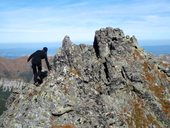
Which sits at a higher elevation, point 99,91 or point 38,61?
point 38,61

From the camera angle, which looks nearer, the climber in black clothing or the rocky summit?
the rocky summit

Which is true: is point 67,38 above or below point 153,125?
above

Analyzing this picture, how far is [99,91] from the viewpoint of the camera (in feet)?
115

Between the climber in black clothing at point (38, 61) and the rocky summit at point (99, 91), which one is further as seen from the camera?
the climber in black clothing at point (38, 61)

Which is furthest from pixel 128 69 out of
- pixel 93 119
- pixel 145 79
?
pixel 93 119

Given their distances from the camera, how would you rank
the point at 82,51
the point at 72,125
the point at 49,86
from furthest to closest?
the point at 82,51, the point at 49,86, the point at 72,125

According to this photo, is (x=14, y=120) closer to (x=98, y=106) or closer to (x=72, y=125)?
(x=72, y=125)

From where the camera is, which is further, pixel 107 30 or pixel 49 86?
pixel 107 30

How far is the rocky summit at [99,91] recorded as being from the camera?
107ft

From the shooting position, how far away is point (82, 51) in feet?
127

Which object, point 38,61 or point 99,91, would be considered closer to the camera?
point 99,91

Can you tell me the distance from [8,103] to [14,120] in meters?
7.89

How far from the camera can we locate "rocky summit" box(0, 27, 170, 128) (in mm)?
32656

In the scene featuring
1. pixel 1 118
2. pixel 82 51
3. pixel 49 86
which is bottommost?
pixel 1 118
